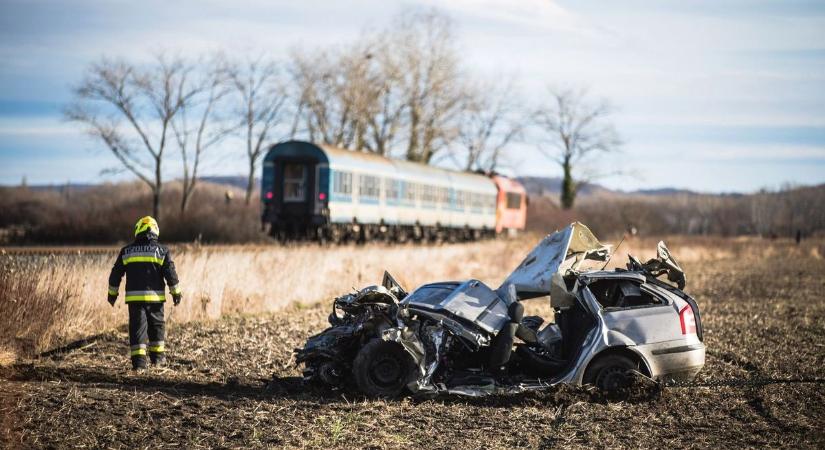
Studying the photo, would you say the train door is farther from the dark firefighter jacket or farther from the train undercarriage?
the dark firefighter jacket

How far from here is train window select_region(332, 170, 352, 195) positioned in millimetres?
32050

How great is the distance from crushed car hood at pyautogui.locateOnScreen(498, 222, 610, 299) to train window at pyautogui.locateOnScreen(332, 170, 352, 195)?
69.8ft

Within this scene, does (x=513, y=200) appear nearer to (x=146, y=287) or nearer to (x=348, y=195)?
(x=348, y=195)

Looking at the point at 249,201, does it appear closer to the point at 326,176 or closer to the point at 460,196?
the point at 460,196

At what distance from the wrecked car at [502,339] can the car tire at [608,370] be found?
1cm

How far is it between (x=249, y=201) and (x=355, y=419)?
130ft

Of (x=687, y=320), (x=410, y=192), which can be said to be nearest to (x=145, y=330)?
(x=687, y=320)

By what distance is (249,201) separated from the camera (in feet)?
157

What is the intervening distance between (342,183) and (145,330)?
21.3 m

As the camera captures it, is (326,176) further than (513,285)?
Yes

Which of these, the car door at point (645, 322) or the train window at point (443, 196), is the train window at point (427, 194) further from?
the car door at point (645, 322)

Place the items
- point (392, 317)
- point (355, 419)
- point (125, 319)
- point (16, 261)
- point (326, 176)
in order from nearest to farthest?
1. point (355, 419)
2. point (392, 317)
3. point (16, 261)
4. point (125, 319)
5. point (326, 176)

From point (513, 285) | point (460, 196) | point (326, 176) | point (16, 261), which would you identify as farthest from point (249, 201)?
point (513, 285)

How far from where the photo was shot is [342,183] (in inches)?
1288
